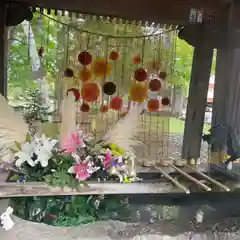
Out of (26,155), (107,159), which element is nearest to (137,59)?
(107,159)

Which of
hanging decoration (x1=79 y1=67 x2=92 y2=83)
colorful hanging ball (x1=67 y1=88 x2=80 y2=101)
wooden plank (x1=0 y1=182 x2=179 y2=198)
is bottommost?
wooden plank (x1=0 y1=182 x2=179 y2=198)

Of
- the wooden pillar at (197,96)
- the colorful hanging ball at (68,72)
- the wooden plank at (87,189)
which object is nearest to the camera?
the wooden plank at (87,189)

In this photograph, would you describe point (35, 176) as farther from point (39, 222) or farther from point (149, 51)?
point (149, 51)

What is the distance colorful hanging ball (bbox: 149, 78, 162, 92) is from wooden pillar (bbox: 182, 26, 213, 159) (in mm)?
181

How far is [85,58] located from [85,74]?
0.08 meters

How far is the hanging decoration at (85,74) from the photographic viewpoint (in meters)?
1.64

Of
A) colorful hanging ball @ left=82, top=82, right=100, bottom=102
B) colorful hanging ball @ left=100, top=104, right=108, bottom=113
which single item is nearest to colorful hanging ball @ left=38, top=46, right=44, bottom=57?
colorful hanging ball @ left=82, top=82, right=100, bottom=102

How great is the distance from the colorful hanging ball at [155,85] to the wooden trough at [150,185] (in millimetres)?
524

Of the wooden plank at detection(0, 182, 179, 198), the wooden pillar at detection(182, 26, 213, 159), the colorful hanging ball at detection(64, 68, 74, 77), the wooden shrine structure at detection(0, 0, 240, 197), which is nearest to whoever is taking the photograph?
the wooden plank at detection(0, 182, 179, 198)

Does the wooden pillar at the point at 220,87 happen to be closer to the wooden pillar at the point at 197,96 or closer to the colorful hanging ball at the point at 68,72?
the wooden pillar at the point at 197,96

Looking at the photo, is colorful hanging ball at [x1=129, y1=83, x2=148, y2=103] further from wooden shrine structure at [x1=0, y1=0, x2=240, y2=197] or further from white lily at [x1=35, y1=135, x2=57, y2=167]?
white lily at [x1=35, y1=135, x2=57, y2=167]

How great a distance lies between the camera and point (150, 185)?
1078mm

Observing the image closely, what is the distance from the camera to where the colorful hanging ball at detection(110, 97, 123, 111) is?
5.33ft


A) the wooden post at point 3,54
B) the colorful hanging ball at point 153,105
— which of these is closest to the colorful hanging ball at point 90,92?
the colorful hanging ball at point 153,105
